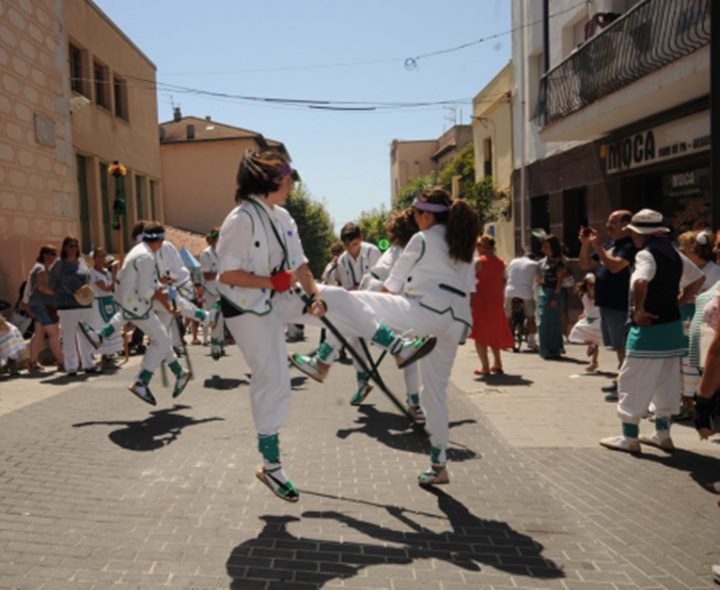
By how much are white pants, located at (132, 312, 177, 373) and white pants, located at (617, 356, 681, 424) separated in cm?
462

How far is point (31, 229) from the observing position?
13.4 metres

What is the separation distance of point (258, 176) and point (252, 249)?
1.52 feet

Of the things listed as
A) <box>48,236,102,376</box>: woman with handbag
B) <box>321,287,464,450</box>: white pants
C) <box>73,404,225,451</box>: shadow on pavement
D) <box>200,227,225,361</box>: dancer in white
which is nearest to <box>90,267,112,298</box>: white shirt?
<box>48,236,102,376</box>: woman with handbag

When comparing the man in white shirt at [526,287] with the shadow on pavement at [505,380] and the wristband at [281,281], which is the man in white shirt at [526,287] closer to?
the shadow on pavement at [505,380]

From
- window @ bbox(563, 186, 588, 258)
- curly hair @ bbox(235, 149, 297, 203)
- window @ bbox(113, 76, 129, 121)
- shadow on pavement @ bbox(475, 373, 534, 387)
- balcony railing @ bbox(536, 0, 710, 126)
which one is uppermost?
window @ bbox(113, 76, 129, 121)

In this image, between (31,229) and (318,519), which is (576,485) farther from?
(31,229)

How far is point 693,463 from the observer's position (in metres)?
5.48

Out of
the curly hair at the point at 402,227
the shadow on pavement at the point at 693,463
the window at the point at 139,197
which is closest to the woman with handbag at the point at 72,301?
the curly hair at the point at 402,227

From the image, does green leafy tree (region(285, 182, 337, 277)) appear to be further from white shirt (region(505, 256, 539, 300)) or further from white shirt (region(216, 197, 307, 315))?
white shirt (region(216, 197, 307, 315))

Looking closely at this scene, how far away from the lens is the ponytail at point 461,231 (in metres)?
4.65

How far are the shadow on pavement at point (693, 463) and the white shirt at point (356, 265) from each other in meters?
4.48

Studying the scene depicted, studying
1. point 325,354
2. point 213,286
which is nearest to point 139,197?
point 213,286

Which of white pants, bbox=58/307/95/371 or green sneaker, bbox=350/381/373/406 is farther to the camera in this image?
white pants, bbox=58/307/95/371

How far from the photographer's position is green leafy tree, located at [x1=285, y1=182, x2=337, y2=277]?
57688 millimetres
